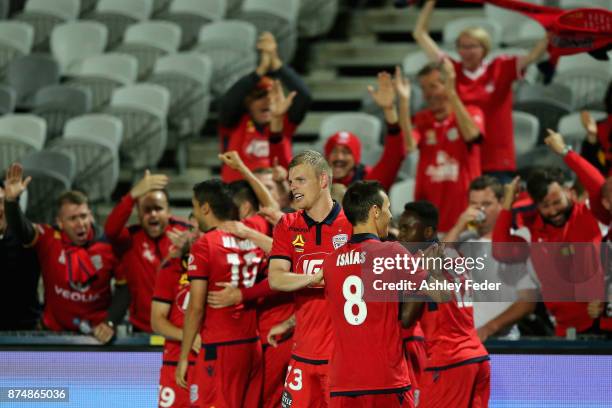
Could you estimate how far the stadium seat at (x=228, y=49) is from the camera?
12945 millimetres

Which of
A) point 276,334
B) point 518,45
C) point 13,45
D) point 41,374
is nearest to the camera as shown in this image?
point 276,334

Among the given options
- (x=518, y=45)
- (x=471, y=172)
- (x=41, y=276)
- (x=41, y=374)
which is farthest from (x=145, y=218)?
(x=518, y=45)

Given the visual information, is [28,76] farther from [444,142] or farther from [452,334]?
[452,334]

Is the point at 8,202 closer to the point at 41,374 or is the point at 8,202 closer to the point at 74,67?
the point at 41,374

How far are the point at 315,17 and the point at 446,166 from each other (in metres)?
5.14

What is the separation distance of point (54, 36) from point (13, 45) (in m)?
0.53

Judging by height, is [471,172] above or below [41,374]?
above

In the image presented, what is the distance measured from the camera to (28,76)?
13516 millimetres

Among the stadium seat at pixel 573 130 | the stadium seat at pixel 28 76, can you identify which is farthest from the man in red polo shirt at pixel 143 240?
the stadium seat at pixel 28 76

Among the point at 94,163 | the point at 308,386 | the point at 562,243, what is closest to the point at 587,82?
the point at 562,243

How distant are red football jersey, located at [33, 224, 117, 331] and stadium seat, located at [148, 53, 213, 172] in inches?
159

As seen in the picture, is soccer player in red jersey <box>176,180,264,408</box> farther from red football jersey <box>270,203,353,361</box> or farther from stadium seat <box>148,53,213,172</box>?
stadium seat <box>148,53,213,172</box>

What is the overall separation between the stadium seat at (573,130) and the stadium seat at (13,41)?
648cm

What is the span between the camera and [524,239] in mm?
8000
